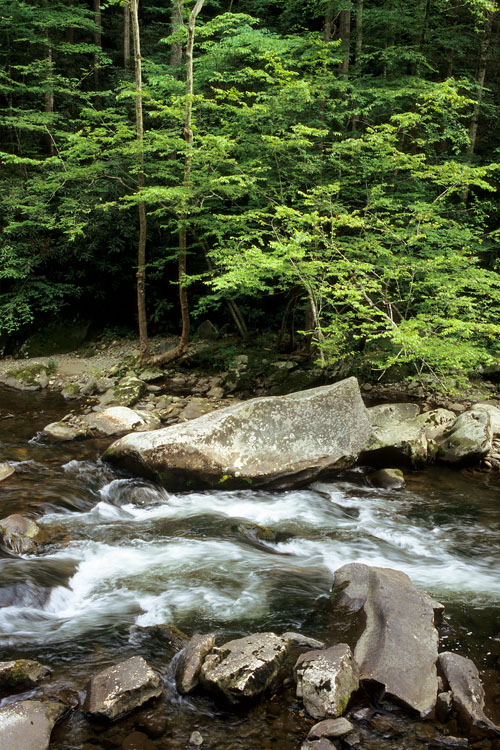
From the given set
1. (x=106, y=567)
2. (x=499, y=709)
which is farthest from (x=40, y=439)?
(x=499, y=709)

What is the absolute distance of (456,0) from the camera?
1458cm

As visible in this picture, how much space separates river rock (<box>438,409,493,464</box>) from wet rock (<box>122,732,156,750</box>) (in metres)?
6.33

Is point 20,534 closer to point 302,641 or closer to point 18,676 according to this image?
point 18,676

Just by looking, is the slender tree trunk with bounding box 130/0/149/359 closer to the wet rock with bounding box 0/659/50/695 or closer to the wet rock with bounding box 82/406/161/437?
the wet rock with bounding box 82/406/161/437

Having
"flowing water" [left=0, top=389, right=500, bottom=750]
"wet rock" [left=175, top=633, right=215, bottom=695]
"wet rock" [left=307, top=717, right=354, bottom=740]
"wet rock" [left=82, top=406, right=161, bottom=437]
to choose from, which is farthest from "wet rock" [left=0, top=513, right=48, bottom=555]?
"wet rock" [left=307, top=717, right=354, bottom=740]

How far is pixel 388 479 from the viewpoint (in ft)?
24.6

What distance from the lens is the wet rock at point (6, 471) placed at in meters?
7.26

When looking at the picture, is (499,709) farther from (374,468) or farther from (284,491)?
(374,468)

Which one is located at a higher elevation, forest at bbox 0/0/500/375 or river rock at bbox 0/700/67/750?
forest at bbox 0/0/500/375

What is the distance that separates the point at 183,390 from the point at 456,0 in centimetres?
1390

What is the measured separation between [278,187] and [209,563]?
8.24 meters

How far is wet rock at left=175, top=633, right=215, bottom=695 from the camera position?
3498 millimetres

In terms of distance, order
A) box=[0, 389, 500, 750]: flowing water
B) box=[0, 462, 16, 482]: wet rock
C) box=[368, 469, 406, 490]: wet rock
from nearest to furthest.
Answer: box=[0, 389, 500, 750]: flowing water < box=[0, 462, 16, 482]: wet rock < box=[368, 469, 406, 490]: wet rock

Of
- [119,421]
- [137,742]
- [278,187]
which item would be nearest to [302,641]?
[137,742]
